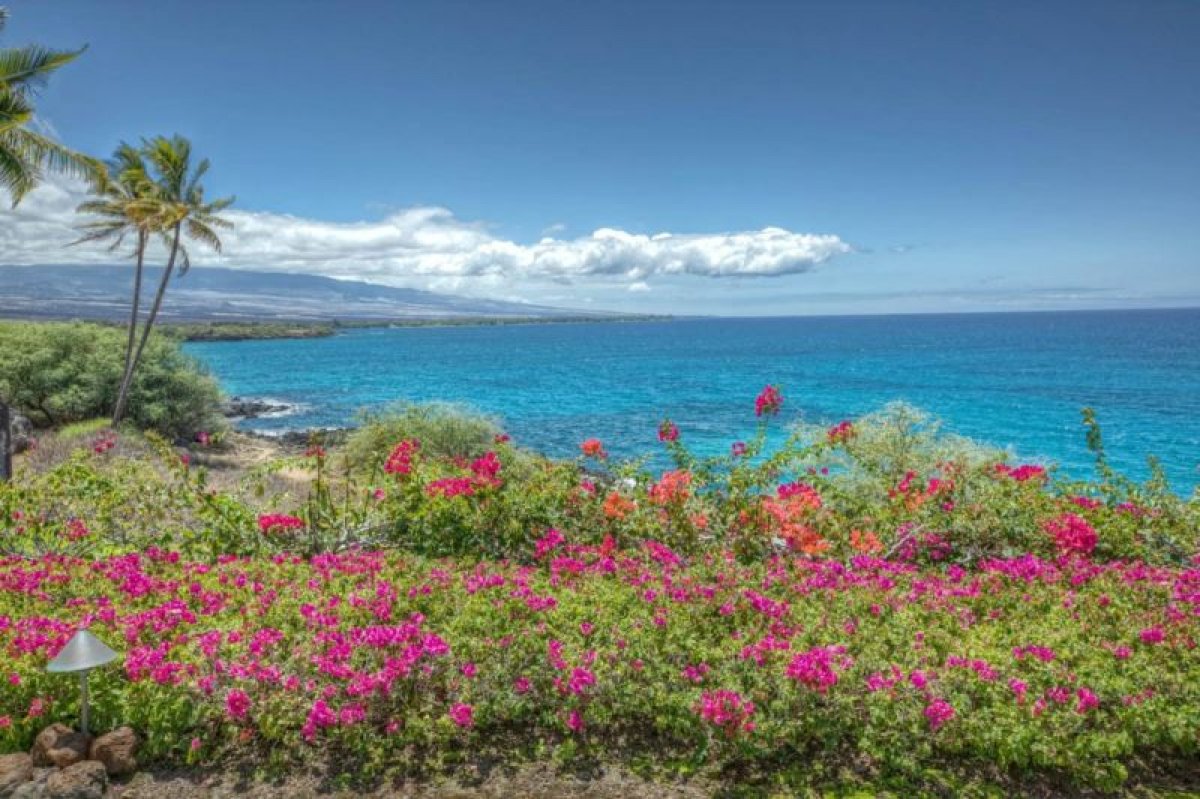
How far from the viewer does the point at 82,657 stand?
14.7ft

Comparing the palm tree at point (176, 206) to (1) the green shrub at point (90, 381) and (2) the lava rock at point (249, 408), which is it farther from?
(2) the lava rock at point (249, 408)

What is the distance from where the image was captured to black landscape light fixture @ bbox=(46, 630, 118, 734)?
14.5 ft

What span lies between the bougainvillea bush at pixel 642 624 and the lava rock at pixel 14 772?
0.32 metres

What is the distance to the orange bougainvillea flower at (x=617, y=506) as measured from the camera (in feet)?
26.5

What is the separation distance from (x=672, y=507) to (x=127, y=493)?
7074 mm

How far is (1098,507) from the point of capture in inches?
338

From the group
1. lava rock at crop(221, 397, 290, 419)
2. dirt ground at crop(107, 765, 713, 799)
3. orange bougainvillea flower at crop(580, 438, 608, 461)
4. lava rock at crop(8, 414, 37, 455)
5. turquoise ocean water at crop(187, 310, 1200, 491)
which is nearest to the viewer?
dirt ground at crop(107, 765, 713, 799)

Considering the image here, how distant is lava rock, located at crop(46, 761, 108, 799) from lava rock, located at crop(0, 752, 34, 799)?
0.21 meters

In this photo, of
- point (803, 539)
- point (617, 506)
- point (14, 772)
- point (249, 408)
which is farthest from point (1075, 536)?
point (249, 408)

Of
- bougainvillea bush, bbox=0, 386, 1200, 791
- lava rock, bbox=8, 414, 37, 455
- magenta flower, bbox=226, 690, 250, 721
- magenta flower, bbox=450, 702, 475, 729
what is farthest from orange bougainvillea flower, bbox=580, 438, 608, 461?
lava rock, bbox=8, 414, 37, 455

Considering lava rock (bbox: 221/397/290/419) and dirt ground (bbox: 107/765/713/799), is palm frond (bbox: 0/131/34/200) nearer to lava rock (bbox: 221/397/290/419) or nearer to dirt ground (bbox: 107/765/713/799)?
dirt ground (bbox: 107/765/713/799)

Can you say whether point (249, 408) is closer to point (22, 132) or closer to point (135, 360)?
point (135, 360)

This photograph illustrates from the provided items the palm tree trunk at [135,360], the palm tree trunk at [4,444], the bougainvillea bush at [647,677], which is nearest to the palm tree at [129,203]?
the palm tree trunk at [135,360]

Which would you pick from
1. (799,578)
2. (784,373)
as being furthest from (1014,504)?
(784,373)
